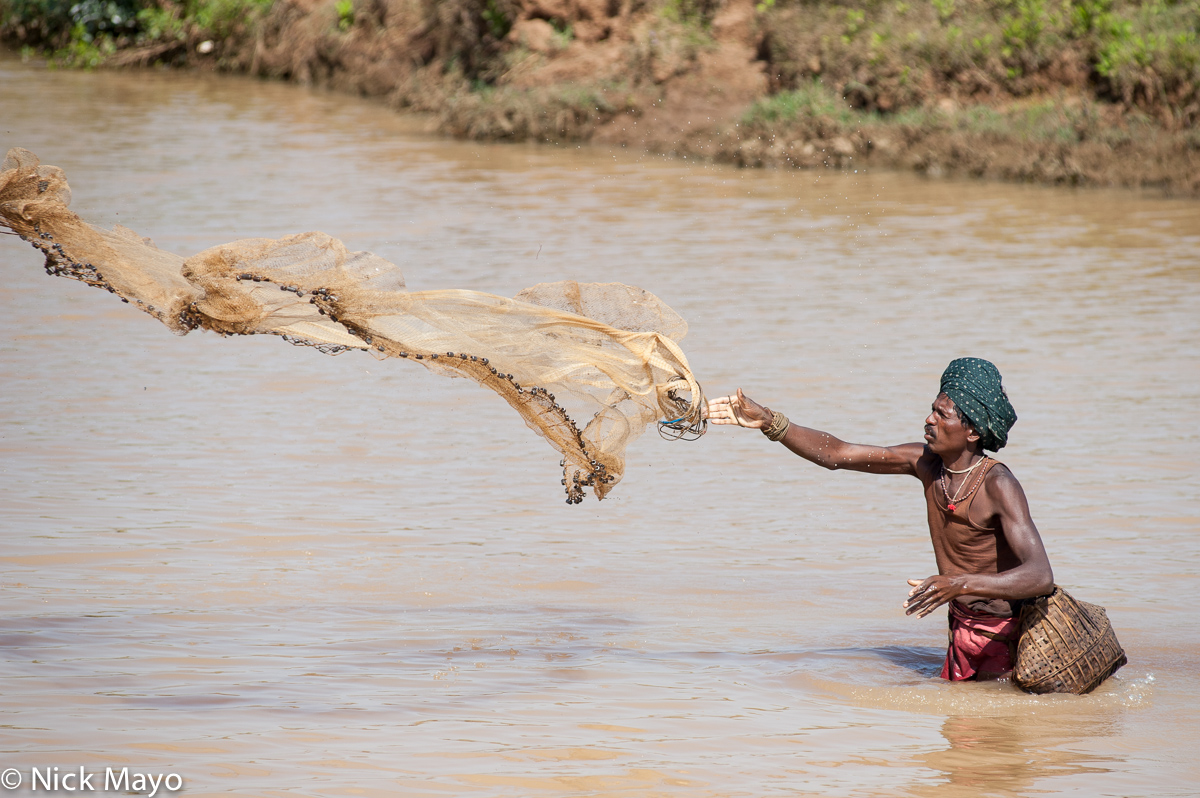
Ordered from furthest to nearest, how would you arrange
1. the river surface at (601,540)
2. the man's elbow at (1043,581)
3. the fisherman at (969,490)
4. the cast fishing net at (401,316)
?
the cast fishing net at (401,316) < the fisherman at (969,490) < the man's elbow at (1043,581) < the river surface at (601,540)

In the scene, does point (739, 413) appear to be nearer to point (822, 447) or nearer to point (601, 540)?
point (822, 447)

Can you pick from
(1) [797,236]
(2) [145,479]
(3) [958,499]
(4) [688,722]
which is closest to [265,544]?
(2) [145,479]

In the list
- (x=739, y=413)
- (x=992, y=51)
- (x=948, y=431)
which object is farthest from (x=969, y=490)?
(x=992, y=51)

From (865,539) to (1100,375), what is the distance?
305 cm

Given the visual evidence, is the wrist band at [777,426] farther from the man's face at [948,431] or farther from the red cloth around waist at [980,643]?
the red cloth around waist at [980,643]

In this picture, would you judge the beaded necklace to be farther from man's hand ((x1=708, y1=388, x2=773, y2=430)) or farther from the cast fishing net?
the cast fishing net

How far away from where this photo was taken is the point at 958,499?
4.38m

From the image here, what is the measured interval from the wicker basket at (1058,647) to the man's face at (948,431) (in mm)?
527

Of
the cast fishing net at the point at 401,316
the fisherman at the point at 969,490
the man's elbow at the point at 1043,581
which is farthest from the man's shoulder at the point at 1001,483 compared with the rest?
the cast fishing net at the point at 401,316

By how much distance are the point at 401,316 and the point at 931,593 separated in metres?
1.83

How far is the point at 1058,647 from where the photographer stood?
168 inches

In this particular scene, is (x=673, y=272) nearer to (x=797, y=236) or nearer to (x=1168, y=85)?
(x=797, y=236)

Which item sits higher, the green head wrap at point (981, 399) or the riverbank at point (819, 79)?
the riverbank at point (819, 79)

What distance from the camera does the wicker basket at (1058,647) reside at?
4270mm
